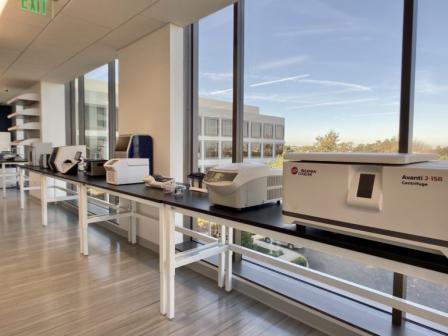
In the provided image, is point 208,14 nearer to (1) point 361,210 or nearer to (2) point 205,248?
(2) point 205,248

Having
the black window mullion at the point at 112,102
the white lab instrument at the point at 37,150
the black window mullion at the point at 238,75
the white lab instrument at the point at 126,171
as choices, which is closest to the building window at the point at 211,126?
the black window mullion at the point at 238,75

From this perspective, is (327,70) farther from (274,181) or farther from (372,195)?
(372,195)

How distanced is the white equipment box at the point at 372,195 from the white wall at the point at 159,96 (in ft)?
6.71

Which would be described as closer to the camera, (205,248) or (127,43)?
(205,248)

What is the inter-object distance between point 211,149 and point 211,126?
9.4 inches

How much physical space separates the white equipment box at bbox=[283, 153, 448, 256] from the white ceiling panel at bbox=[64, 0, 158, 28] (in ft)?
7.32

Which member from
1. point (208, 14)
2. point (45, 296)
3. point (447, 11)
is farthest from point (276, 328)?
point (208, 14)

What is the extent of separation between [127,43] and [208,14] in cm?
128

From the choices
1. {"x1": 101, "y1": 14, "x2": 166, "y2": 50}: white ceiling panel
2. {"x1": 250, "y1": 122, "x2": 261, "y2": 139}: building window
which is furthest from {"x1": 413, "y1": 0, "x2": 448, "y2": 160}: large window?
{"x1": 101, "y1": 14, "x2": 166, "y2": 50}: white ceiling panel

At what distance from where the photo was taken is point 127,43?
3.63 meters

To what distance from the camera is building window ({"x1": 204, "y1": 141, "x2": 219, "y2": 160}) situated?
10.1ft

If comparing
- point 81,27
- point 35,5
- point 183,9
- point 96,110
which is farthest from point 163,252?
point 96,110

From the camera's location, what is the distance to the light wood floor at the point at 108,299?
201 cm

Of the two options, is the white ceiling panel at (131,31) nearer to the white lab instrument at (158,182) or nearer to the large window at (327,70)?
the large window at (327,70)
